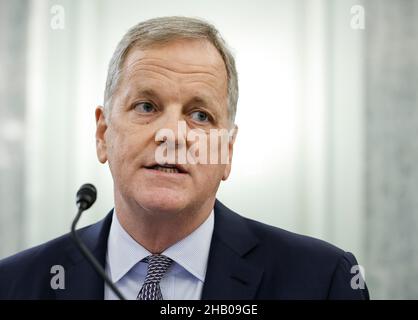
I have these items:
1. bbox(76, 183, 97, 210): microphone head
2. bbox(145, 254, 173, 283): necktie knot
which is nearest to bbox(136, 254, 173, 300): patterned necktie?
bbox(145, 254, 173, 283): necktie knot

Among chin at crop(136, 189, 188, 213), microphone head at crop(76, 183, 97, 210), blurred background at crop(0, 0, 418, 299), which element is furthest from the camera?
blurred background at crop(0, 0, 418, 299)

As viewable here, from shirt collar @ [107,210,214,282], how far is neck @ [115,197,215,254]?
0.5 inches

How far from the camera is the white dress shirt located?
1146 millimetres

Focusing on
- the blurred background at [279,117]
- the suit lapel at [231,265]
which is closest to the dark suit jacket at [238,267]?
the suit lapel at [231,265]

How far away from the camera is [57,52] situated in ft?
6.61

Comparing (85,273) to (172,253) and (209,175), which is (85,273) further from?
(209,175)

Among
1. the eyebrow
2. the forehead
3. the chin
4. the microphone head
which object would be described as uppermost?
the forehead

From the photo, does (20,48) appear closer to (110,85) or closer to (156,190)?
(110,85)

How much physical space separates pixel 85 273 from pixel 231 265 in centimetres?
28

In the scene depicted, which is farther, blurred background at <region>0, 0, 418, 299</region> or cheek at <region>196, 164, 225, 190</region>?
blurred background at <region>0, 0, 418, 299</region>

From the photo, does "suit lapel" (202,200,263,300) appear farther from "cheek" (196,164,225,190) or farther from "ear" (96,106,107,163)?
"ear" (96,106,107,163)

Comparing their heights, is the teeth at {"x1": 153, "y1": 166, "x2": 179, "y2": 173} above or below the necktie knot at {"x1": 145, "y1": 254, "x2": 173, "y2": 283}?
above

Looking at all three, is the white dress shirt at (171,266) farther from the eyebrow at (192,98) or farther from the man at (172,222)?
the eyebrow at (192,98)

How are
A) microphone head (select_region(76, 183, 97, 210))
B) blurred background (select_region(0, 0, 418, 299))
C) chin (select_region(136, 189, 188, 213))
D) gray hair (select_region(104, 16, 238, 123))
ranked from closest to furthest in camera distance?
microphone head (select_region(76, 183, 97, 210)), chin (select_region(136, 189, 188, 213)), gray hair (select_region(104, 16, 238, 123)), blurred background (select_region(0, 0, 418, 299))
